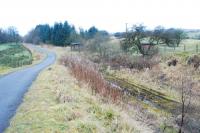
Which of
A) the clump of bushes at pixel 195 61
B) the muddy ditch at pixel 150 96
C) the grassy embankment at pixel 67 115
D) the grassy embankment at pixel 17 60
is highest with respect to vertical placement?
the clump of bushes at pixel 195 61

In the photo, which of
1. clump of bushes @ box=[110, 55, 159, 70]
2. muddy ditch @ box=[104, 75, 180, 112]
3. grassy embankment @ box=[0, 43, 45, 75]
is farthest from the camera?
grassy embankment @ box=[0, 43, 45, 75]

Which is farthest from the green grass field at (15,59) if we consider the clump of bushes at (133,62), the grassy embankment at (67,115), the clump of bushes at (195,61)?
the grassy embankment at (67,115)

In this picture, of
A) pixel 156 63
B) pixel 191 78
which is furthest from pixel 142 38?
pixel 191 78

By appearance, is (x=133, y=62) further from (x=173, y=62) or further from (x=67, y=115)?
(x=67, y=115)

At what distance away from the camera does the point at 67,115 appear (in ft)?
40.5

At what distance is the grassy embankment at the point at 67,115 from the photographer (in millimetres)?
11156

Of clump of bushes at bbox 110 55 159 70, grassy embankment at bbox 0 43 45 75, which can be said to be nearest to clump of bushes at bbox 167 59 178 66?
clump of bushes at bbox 110 55 159 70

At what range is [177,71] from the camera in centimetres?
3597

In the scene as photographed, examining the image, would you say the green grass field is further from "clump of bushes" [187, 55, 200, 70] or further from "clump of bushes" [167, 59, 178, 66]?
"clump of bushes" [187, 55, 200, 70]

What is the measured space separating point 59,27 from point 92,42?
32334 millimetres

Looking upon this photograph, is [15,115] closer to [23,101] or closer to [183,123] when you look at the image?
[23,101]

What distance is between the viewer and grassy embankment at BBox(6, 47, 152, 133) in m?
11.2

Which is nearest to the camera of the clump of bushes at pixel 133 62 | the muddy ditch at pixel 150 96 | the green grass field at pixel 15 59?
the muddy ditch at pixel 150 96

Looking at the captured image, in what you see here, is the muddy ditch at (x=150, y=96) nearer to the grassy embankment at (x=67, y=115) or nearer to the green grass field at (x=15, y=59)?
the grassy embankment at (x=67, y=115)
